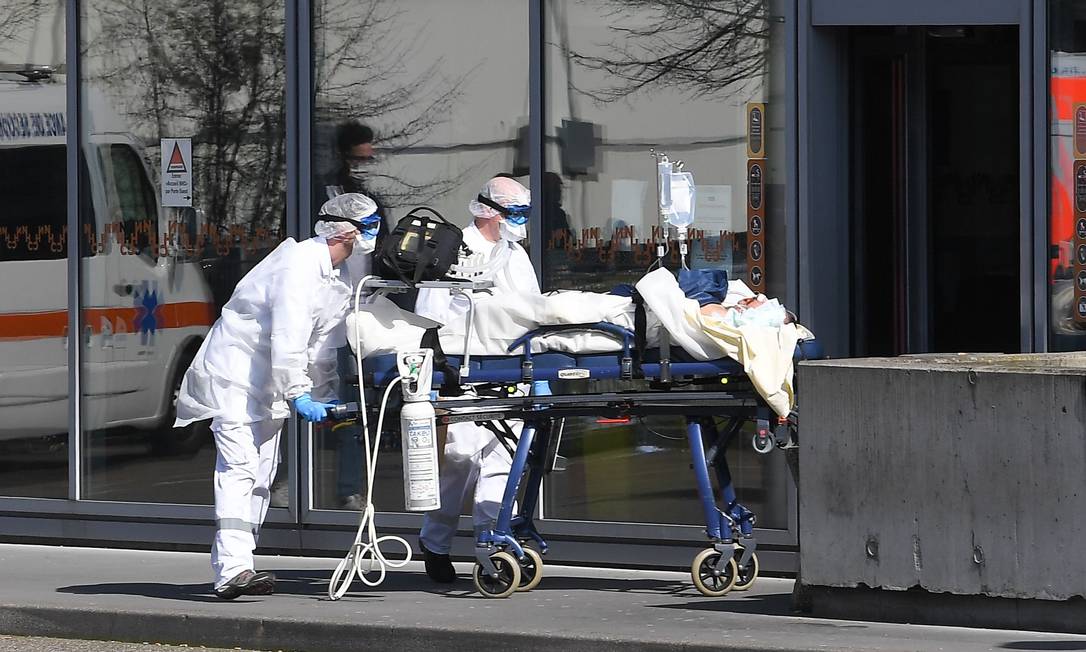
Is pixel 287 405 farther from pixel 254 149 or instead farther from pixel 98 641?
pixel 254 149

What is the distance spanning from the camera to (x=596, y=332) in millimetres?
8281

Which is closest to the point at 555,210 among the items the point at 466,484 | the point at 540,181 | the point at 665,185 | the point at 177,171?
the point at 540,181

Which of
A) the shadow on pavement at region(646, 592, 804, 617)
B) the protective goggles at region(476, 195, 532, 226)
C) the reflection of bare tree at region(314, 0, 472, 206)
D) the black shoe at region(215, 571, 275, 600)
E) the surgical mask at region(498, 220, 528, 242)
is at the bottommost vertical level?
the shadow on pavement at region(646, 592, 804, 617)

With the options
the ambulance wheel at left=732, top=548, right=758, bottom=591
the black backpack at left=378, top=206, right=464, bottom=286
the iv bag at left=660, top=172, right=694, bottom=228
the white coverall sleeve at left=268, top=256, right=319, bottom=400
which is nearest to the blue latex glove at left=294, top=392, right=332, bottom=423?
the white coverall sleeve at left=268, top=256, right=319, bottom=400

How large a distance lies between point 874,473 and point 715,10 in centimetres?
302

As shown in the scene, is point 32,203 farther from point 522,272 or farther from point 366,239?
point 522,272

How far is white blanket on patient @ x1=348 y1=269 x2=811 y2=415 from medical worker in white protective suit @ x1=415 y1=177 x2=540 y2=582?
409 millimetres

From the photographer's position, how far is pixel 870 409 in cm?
761

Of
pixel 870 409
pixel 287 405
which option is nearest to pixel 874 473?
pixel 870 409

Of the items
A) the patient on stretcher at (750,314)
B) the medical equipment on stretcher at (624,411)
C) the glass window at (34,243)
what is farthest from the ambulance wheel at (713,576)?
the glass window at (34,243)

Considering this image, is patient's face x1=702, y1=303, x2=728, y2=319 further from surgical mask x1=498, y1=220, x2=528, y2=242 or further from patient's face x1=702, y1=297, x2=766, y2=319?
surgical mask x1=498, y1=220, x2=528, y2=242

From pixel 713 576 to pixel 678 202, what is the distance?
1.72 meters

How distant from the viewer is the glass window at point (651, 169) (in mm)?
9609

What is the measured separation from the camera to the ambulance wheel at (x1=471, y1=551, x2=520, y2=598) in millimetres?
8508
